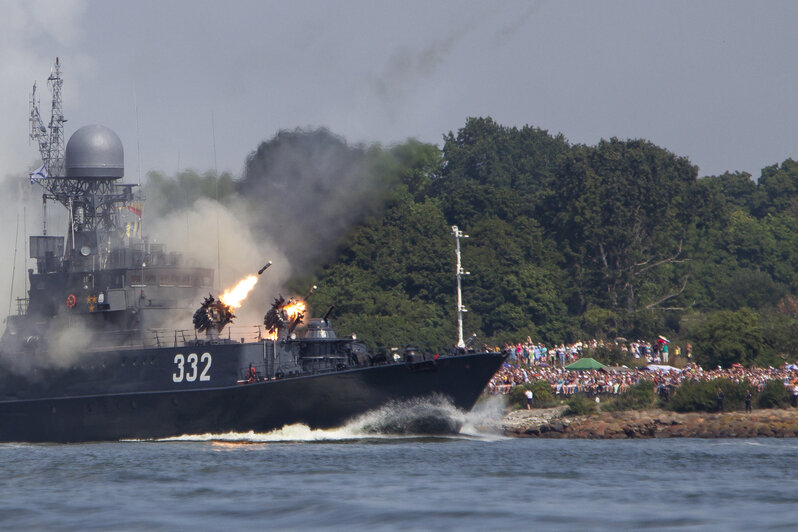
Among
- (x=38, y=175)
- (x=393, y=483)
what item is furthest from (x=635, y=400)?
(x=38, y=175)

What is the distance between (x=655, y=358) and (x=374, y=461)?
39781mm

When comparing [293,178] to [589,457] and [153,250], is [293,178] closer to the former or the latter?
[153,250]

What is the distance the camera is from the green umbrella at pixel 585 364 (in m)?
71.0

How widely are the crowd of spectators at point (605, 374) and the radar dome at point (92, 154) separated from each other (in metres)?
22.8

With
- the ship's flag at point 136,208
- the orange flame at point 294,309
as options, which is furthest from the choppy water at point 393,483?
the ship's flag at point 136,208

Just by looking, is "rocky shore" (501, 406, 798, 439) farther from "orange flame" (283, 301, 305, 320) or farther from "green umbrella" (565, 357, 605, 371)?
"orange flame" (283, 301, 305, 320)

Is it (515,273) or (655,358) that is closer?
(655,358)

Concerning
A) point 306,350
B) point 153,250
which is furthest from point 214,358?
point 153,250

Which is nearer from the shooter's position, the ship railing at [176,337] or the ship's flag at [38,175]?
the ship railing at [176,337]

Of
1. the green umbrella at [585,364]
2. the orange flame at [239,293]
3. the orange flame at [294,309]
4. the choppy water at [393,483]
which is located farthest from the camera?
the green umbrella at [585,364]

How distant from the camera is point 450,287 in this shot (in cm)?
9206

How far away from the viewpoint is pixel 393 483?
127ft

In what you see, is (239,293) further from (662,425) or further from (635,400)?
(635,400)

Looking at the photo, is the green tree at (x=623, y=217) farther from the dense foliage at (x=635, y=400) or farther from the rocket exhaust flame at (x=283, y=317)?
the rocket exhaust flame at (x=283, y=317)
